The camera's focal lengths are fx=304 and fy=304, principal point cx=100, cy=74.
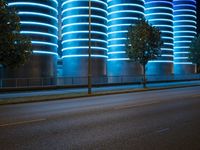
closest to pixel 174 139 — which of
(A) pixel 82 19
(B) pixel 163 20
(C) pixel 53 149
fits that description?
(C) pixel 53 149

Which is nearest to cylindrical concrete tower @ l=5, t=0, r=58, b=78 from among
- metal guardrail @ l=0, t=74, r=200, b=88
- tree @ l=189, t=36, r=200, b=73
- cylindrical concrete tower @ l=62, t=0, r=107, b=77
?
metal guardrail @ l=0, t=74, r=200, b=88

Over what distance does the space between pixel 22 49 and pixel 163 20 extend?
59.6 m

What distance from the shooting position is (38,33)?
46.5 meters

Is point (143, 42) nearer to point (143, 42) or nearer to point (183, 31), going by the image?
point (143, 42)

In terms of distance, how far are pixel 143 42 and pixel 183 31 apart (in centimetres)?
5695

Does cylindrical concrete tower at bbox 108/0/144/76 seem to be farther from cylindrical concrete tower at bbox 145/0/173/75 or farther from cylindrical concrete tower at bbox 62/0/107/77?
cylindrical concrete tower at bbox 145/0/173/75

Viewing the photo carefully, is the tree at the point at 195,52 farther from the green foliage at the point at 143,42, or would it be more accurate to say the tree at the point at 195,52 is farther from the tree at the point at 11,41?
the tree at the point at 11,41

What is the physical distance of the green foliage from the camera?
117 ft

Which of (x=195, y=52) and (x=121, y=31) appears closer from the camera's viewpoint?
(x=195, y=52)

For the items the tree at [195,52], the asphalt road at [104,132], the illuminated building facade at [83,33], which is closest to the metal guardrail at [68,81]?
the tree at [195,52]

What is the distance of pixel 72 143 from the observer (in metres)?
7.99

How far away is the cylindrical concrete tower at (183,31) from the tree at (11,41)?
2774 inches

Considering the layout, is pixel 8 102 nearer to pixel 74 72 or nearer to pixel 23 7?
pixel 23 7

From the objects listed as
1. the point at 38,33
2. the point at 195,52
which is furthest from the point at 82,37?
the point at 195,52
